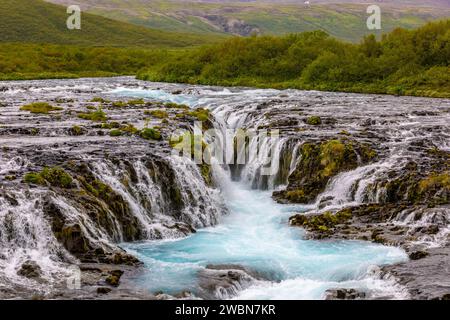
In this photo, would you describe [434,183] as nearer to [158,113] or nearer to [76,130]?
[76,130]

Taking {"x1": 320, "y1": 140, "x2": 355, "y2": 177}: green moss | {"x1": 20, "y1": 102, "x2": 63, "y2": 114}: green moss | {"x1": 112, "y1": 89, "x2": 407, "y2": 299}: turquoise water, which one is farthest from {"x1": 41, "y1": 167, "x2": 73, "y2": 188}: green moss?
{"x1": 20, "y1": 102, "x2": 63, "y2": 114}: green moss

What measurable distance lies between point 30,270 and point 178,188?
43.2ft

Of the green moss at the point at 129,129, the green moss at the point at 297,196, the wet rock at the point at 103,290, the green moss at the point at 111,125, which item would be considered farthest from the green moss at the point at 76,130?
the wet rock at the point at 103,290

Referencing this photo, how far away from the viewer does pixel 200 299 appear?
2247 centimetres

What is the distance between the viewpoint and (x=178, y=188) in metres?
35.8

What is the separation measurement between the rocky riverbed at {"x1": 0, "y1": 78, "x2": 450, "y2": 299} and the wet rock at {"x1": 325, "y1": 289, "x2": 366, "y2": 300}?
0.07 meters

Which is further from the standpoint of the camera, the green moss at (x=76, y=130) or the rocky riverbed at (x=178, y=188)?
the green moss at (x=76, y=130)

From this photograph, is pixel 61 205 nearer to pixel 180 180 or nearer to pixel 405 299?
pixel 180 180

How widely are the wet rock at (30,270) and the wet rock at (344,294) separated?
11.0 metres

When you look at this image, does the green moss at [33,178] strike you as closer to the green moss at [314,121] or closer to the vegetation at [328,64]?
the green moss at [314,121]

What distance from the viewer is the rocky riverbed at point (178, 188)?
80.5ft

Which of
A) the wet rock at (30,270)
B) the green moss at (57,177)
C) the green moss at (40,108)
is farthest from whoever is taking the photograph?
the green moss at (40,108)

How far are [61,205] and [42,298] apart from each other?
703 cm

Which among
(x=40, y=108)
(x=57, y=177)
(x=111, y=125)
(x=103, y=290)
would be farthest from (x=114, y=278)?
(x=40, y=108)
